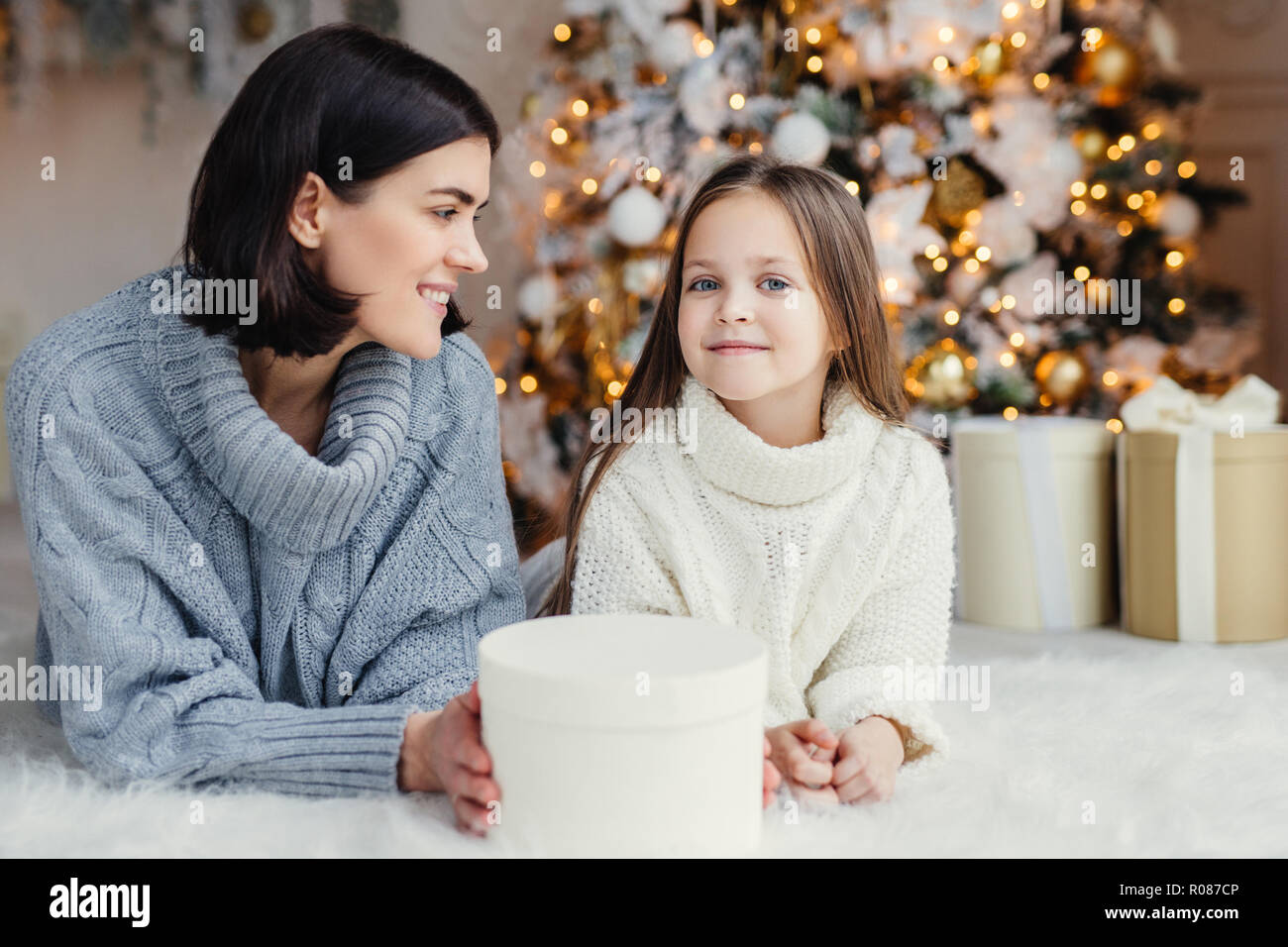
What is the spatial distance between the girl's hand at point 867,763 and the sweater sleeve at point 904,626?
4 centimetres

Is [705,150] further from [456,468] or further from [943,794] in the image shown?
[943,794]

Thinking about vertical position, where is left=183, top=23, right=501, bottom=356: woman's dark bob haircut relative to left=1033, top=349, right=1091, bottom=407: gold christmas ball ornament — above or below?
above

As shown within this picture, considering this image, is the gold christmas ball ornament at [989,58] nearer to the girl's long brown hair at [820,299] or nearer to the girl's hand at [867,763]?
the girl's long brown hair at [820,299]

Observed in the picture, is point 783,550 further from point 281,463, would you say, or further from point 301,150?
point 301,150

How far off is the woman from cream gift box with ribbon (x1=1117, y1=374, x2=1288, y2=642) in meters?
1.17

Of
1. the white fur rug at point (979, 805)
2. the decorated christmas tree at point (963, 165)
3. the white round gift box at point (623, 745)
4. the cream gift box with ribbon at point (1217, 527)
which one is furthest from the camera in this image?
the decorated christmas tree at point (963, 165)

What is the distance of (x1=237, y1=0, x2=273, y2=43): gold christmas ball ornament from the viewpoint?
114 inches

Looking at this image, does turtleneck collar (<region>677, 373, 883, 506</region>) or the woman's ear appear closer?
the woman's ear

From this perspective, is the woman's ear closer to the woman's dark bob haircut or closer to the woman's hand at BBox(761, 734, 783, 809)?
the woman's dark bob haircut

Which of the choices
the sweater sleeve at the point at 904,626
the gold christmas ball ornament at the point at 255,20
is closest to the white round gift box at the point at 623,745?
the sweater sleeve at the point at 904,626

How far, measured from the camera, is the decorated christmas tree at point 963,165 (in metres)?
2.36

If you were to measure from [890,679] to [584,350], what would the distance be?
4.91ft

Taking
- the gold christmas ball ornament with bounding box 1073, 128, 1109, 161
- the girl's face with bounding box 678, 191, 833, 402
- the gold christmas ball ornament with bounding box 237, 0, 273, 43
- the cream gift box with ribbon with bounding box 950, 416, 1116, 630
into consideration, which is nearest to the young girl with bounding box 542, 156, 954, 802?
the girl's face with bounding box 678, 191, 833, 402

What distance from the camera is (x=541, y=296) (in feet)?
8.36
